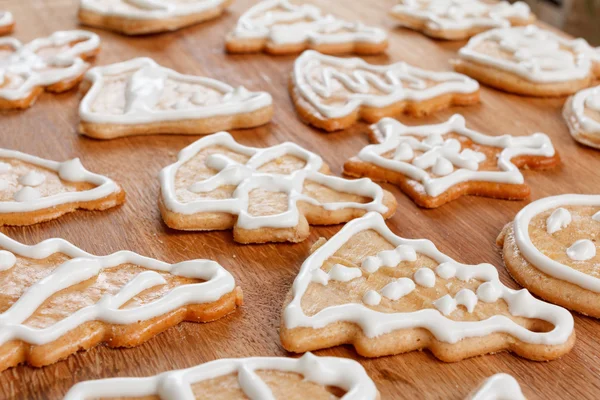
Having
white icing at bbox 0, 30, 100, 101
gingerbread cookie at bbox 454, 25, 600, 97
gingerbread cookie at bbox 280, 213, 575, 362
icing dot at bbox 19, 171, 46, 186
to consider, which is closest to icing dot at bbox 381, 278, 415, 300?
gingerbread cookie at bbox 280, 213, 575, 362

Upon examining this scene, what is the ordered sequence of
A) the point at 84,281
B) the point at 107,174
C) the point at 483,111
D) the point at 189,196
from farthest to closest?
the point at 483,111
the point at 107,174
the point at 189,196
the point at 84,281

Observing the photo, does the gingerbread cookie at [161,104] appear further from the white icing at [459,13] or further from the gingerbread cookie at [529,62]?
the white icing at [459,13]

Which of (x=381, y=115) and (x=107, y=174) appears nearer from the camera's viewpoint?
(x=107, y=174)

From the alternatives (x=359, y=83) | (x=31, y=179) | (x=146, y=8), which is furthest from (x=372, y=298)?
(x=146, y=8)

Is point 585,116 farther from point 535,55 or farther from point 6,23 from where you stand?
point 6,23

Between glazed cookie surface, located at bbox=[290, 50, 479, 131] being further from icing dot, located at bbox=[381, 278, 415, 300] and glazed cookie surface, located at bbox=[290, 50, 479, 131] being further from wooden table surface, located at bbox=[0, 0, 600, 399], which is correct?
icing dot, located at bbox=[381, 278, 415, 300]

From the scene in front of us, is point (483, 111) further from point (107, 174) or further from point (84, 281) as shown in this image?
point (84, 281)

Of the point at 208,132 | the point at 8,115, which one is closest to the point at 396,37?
the point at 208,132
